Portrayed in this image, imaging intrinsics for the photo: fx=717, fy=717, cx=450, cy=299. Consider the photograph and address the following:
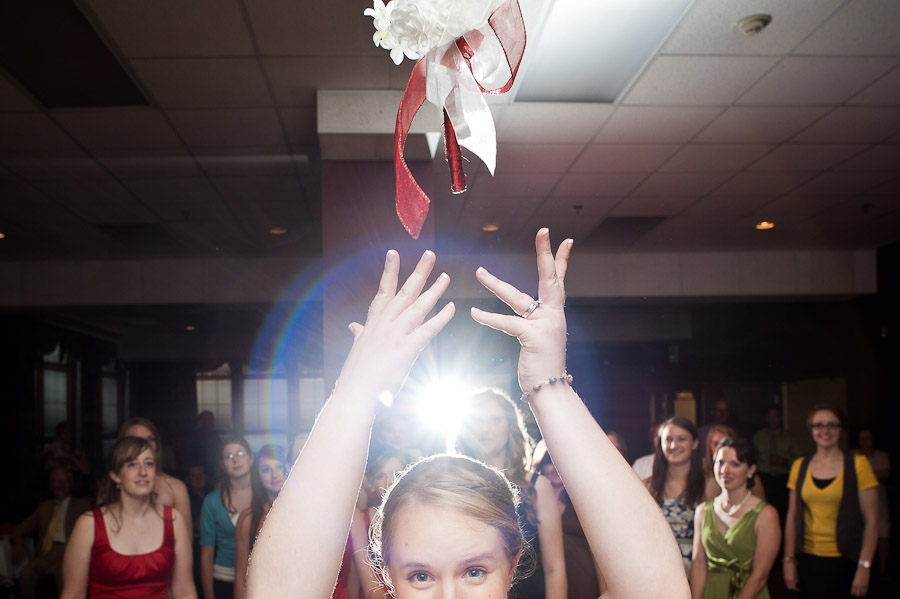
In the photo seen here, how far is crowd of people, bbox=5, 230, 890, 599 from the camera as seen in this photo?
590 mm

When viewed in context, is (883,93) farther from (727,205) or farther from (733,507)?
(733,507)

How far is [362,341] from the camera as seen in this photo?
2.00 ft

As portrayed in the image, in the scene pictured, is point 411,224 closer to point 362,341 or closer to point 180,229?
point 362,341

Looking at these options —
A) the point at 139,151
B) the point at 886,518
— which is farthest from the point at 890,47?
the point at 886,518

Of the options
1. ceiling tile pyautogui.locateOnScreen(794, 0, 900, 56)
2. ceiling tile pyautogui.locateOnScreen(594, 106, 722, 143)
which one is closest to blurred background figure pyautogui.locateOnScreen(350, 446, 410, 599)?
ceiling tile pyautogui.locateOnScreen(594, 106, 722, 143)

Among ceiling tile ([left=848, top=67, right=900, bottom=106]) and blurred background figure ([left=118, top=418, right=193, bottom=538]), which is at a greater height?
ceiling tile ([left=848, top=67, right=900, bottom=106])

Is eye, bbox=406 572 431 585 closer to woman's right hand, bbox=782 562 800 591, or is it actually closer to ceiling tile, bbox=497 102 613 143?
ceiling tile, bbox=497 102 613 143

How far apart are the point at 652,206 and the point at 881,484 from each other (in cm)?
277

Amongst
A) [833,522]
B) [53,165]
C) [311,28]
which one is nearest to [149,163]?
[53,165]

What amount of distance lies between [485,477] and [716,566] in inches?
74.6

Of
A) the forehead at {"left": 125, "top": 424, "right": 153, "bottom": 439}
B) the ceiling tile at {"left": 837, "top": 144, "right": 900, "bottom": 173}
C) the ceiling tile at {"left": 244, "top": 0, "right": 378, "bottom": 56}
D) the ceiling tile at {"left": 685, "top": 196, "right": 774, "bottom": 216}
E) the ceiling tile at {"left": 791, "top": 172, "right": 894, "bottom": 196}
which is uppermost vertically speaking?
the ceiling tile at {"left": 244, "top": 0, "right": 378, "bottom": 56}

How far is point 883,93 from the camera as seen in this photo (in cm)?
297

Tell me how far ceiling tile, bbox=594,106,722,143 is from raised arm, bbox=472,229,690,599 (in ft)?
8.82

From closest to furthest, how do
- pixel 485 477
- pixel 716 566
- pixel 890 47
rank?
pixel 485 477
pixel 716 566
pixel 890 47
